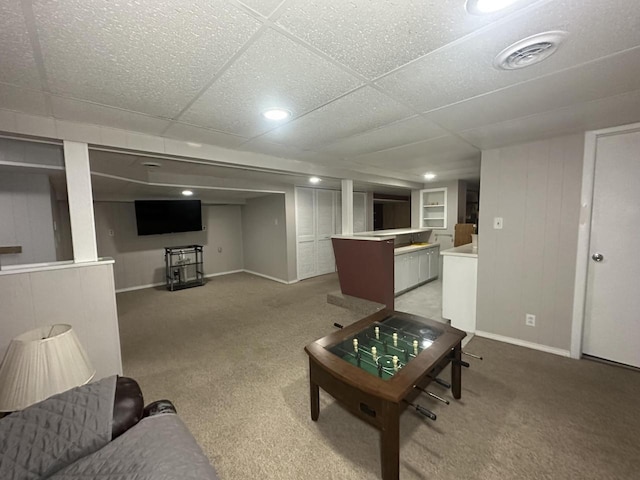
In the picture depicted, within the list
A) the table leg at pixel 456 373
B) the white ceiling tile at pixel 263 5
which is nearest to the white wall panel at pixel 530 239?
the table leg at pixel 456 373

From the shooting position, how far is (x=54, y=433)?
3.13 feet

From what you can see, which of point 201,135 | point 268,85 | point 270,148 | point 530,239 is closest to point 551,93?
point 530,239

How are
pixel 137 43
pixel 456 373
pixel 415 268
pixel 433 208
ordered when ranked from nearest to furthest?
1. pixel 137 43
2. pixel 456 373
3. pixel 415 268
4. pixel 433 208

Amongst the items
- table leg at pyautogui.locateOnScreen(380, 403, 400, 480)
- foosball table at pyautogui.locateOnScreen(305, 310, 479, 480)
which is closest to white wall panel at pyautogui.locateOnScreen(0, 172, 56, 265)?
foosball table at pyautogui.locateOnScreen(305, 310, 479, 480)

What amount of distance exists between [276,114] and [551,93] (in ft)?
5.78

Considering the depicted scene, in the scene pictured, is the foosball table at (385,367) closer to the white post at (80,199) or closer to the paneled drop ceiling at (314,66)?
the paneled drop ceiling at (314,66)

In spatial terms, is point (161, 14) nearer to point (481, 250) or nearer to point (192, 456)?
point (192, 456)

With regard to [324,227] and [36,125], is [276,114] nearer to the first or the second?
[36,125]

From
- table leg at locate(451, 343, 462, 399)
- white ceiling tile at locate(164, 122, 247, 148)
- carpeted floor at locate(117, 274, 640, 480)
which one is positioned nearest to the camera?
carpeted floor at locate(117, 274, 640, 480)

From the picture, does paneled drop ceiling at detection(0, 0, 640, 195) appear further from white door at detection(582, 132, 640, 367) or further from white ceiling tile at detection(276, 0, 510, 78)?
white door at detection(582, 132, 640, 367)

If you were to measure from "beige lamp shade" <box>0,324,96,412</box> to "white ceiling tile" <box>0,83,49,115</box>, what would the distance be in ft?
4.48

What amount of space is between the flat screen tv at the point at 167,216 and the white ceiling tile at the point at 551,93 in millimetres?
5413

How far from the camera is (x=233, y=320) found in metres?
3.66

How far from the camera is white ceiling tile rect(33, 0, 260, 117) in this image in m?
0.92
